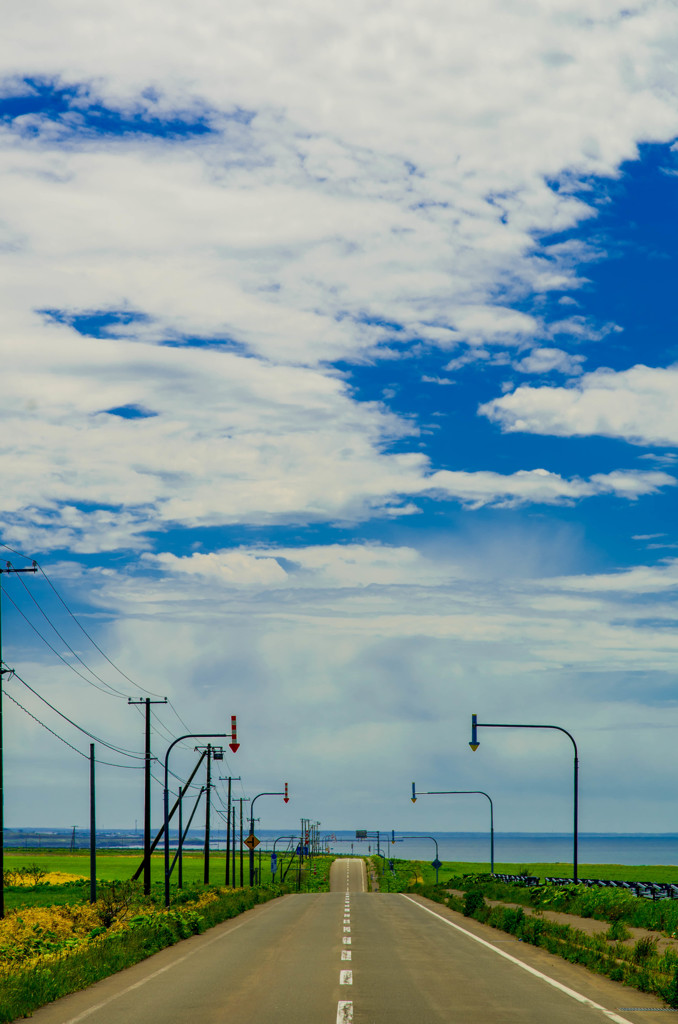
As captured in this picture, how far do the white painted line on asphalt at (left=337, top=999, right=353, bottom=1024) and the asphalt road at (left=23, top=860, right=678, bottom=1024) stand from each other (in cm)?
1

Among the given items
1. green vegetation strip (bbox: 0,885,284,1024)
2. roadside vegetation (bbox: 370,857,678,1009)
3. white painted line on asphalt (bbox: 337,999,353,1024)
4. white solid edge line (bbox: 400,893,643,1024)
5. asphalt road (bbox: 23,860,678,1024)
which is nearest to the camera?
white painted line on asphalt (bbox: 337,999,353,1024)

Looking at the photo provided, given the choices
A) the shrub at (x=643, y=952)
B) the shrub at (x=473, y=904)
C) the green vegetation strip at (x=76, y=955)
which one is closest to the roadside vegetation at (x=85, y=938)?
the green vegetation strip at (x=76, y=955)

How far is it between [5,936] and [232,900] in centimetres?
2148

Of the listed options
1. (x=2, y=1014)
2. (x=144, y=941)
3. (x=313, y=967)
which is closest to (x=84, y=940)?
(x=144, y=941)

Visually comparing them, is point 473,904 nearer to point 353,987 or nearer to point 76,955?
point 76,955

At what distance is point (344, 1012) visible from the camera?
42.8 feet

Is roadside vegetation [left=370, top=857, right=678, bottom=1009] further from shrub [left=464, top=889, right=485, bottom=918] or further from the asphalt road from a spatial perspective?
the asphalt road

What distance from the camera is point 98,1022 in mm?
12453

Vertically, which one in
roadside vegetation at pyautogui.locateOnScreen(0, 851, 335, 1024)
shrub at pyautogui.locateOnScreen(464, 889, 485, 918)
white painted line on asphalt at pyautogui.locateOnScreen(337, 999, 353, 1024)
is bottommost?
shrub at pyautogui.locateOnScreen(464, 889, 485, 918)

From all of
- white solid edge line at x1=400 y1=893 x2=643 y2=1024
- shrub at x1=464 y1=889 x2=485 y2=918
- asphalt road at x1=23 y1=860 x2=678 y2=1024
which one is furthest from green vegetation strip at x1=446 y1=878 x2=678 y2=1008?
shrub at x1=464 y1=889 x2=485 y2=918

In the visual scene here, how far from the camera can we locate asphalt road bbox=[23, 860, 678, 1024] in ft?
Answer: 42.4

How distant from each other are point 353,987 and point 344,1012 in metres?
2.98

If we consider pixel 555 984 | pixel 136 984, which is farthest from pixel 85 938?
pixel 555 984

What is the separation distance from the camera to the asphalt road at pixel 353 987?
12922 millimetres
